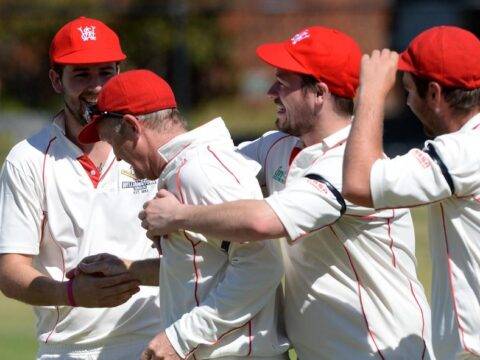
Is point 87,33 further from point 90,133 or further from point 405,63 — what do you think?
point 405,63

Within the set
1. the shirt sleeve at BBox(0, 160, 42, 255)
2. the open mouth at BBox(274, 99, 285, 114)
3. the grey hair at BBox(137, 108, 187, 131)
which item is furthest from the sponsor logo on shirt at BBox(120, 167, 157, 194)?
the open mouth at BBox(274, 99, 285, 114)

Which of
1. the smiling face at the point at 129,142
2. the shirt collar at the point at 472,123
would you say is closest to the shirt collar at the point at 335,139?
the shirt collar at the point at 472,123

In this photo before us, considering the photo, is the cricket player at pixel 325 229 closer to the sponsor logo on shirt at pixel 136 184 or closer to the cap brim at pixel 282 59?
the cap brim at pixel 282 59

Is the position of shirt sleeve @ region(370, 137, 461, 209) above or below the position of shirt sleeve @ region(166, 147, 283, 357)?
above

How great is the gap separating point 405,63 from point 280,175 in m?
0.76

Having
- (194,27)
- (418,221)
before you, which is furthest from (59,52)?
(194,27)

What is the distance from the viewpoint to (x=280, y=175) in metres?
5.29

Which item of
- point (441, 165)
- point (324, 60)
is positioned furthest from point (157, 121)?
point (441, 165)

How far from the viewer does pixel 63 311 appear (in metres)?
5.83

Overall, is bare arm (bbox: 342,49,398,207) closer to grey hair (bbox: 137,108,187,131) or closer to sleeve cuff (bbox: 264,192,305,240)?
sleeve cuff (bbox: 264,192,305,240)

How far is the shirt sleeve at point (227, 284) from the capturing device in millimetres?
4777

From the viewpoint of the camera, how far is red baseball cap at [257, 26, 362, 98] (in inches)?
197

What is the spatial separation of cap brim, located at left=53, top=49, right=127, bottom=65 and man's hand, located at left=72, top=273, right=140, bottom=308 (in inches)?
41.9

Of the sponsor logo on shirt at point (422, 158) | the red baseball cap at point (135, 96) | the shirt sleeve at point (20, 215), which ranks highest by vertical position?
the red baseball cap at point (135, 96)
